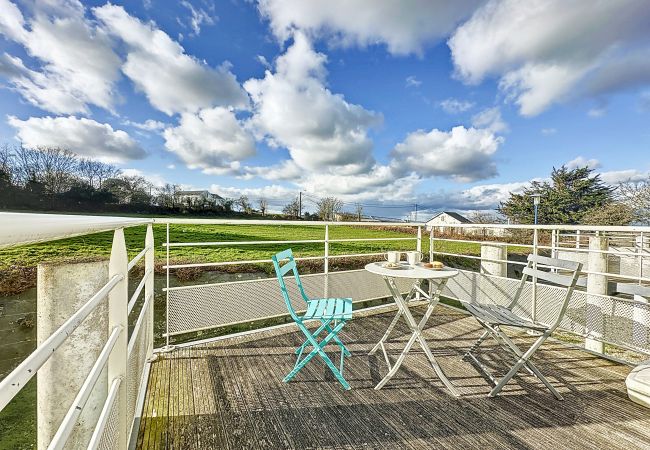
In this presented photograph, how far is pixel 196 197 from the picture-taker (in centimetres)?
2114

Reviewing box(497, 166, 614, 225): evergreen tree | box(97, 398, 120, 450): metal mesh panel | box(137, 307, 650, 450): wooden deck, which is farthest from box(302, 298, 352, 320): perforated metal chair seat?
box(497, 166, 614, 225): evergreen tree

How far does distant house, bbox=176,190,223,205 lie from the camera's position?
830 inches

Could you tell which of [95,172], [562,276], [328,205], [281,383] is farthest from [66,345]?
[95,172]

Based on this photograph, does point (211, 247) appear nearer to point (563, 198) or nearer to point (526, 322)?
point (526, 322)

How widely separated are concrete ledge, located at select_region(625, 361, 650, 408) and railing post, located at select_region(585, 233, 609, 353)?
2.37 feet

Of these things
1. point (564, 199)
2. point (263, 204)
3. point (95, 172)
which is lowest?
point (263, 204)

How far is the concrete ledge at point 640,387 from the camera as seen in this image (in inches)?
84.1

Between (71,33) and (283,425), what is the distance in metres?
20.6

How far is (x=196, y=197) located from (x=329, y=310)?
20.9 meters

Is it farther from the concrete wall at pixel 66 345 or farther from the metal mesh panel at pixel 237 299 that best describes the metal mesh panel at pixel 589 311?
the concrete wall at pixel 66 345

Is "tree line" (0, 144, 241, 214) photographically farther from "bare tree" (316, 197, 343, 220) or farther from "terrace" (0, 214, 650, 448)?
"terrace" (0, 214, 650, 448)

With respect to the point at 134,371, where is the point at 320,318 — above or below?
above

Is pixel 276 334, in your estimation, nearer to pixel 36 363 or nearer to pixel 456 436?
pixel 456 436

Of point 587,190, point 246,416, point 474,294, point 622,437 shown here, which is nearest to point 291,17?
point 474,294
